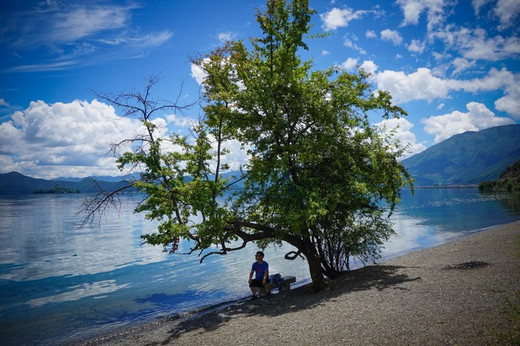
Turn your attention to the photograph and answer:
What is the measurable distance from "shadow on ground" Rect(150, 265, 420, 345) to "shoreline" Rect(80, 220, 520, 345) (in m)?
0.05

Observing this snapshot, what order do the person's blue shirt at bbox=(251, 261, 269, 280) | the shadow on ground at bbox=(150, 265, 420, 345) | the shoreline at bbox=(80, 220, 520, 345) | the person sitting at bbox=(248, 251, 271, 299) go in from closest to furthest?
the shoreline at bbox=(80, 220, 520, 345)
the shadow on ground at bbox=(150, 265, 420, 345)
the person sitting at bbox=(248, 251, 271, 299)
the person's blue shirt at bbox=(251, 261, 269, 280)

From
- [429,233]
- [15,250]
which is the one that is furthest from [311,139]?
[15,250]

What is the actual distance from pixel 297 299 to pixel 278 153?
7.19 meters

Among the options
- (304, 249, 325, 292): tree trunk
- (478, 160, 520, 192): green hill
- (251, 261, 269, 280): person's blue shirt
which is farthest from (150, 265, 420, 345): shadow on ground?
(478, 160, 520, 192): green hill

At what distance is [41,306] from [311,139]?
21.3m

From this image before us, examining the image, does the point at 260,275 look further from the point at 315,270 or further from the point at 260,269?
the point at 315,270

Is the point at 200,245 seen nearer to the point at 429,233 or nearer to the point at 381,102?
the point at 381,102

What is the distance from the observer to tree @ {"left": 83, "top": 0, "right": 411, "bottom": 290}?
13.1 meters

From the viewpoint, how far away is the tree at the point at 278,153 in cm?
1306

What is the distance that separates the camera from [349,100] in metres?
14.0

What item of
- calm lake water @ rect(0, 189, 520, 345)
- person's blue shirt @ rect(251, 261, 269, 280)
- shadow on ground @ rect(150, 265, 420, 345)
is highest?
person's blue shirt @ rect(251, 261, 269, 280)

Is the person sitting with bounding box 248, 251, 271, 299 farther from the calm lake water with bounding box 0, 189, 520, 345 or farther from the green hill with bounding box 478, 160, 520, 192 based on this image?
the green hill with bounding box 478, 160, 520, 192

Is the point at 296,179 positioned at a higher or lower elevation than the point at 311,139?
lower

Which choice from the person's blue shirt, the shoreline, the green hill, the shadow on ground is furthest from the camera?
the green hill
